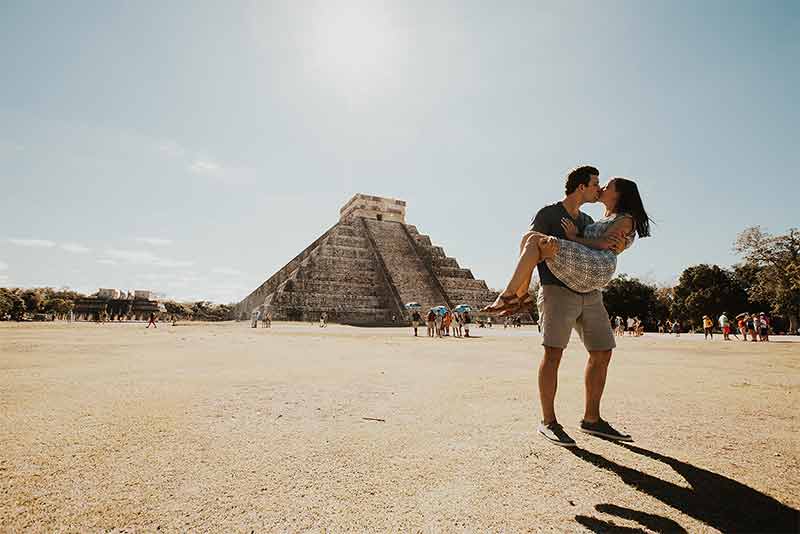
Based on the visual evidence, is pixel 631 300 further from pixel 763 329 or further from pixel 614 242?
pixel 614 242

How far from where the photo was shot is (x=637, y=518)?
164 cm

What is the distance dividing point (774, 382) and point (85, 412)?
25.2 ft

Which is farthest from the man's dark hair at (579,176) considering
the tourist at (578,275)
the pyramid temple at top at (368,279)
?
the pyramid temple at top at (368,279)

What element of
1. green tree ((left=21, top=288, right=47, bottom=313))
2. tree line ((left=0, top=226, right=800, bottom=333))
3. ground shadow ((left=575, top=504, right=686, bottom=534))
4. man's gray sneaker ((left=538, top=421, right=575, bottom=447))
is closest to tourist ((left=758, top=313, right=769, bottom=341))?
tree line ((left=0, top=226, right=800, bottom=333))

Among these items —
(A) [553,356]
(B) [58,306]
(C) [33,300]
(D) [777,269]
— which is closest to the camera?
(A) [553,356]

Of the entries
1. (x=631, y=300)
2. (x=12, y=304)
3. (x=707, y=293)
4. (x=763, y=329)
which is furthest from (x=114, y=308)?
(x=707, y=293)

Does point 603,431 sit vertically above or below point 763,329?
below

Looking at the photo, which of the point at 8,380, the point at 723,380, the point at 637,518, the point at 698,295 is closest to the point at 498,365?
the point at 723,380

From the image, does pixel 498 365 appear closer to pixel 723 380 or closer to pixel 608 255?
pixel 723 380

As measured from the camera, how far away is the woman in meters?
2.70

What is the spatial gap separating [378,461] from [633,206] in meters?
2.45

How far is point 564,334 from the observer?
2773 mm

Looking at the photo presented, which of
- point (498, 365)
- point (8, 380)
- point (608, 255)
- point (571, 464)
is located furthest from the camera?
point (498, 365)

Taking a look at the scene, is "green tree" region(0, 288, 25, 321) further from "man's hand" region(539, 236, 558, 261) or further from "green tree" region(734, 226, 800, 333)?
"green tree" region(734, 226, 800, 333)
